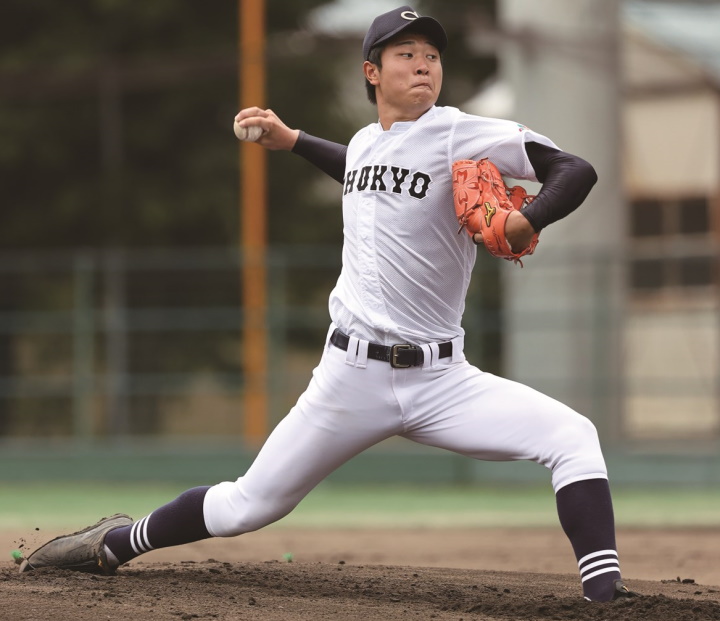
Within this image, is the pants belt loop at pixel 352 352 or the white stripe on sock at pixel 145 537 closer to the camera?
the pants belt loop at pixel 352 352

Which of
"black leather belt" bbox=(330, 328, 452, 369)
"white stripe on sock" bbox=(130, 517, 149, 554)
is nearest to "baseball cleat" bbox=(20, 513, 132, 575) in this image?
"white stripe on sock" bbox=(130, 517, 149, 554)

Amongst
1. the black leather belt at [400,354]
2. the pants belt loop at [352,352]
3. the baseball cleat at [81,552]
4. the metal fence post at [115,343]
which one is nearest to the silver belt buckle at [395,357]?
the black leather belt at [400,354]

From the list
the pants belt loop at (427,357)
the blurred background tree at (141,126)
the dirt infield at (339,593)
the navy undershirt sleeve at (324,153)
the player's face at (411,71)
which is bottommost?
the dirt infield at (339,593)

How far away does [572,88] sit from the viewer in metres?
15.6

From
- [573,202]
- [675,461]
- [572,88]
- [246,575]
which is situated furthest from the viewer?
[572,88]

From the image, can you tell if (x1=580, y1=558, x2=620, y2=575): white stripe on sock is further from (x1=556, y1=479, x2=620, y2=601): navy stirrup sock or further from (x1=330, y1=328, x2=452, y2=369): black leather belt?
(x1=330, y1=328, x2=452, y2=369): black leather belt

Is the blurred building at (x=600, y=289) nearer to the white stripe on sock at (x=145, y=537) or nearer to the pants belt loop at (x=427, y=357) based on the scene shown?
the white stripe on sock at (x=145, y=537)

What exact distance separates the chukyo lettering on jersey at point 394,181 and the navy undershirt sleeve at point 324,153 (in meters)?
0.47

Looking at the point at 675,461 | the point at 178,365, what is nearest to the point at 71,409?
the point at 178,365

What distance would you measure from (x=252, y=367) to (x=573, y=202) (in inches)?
414

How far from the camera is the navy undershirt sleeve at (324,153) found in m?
5.91

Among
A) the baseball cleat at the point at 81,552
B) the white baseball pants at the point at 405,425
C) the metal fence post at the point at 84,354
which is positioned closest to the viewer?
the white baseball pants at the point at 405,425

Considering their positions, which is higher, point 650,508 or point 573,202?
point 573,202

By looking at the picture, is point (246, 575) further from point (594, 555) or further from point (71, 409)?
point (71, 409)
